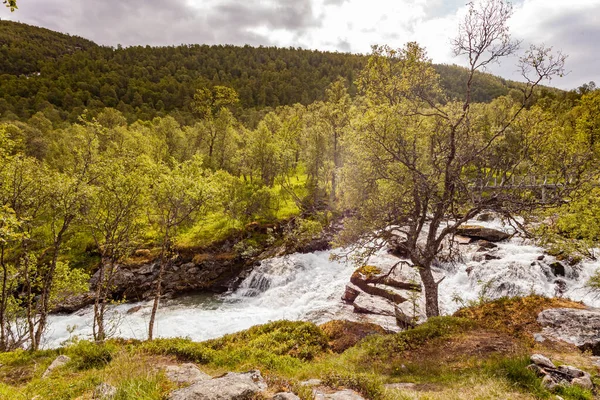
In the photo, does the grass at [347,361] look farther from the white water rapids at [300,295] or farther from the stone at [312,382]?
the white water rapids at [300,295]

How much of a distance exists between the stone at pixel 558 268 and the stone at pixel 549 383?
2074cm

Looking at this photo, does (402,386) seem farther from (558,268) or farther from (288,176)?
(288,176)

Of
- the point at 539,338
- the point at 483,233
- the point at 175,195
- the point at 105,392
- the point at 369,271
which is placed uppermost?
the point at 175,195

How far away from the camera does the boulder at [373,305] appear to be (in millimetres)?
22188

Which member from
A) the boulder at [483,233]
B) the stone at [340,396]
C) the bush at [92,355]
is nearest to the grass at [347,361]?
the bush at [92,355]

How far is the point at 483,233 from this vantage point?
107ft

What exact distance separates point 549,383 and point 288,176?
4376 cm

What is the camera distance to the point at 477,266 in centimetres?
2697

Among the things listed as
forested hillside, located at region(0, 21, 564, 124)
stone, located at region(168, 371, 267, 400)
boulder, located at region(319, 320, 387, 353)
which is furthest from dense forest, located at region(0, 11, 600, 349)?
forested hillside, located at region(0, 21, 564, 124)

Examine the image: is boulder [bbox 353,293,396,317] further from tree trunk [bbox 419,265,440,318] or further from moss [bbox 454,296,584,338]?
moss [bbox 454,296,584,338]

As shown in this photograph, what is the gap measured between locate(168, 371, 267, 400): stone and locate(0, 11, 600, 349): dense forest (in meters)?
6.92

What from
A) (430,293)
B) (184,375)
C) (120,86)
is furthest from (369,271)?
(120,86)

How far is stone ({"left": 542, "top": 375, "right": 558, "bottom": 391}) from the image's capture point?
26.5 ft

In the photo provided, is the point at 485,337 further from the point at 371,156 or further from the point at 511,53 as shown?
the point at 511,53
